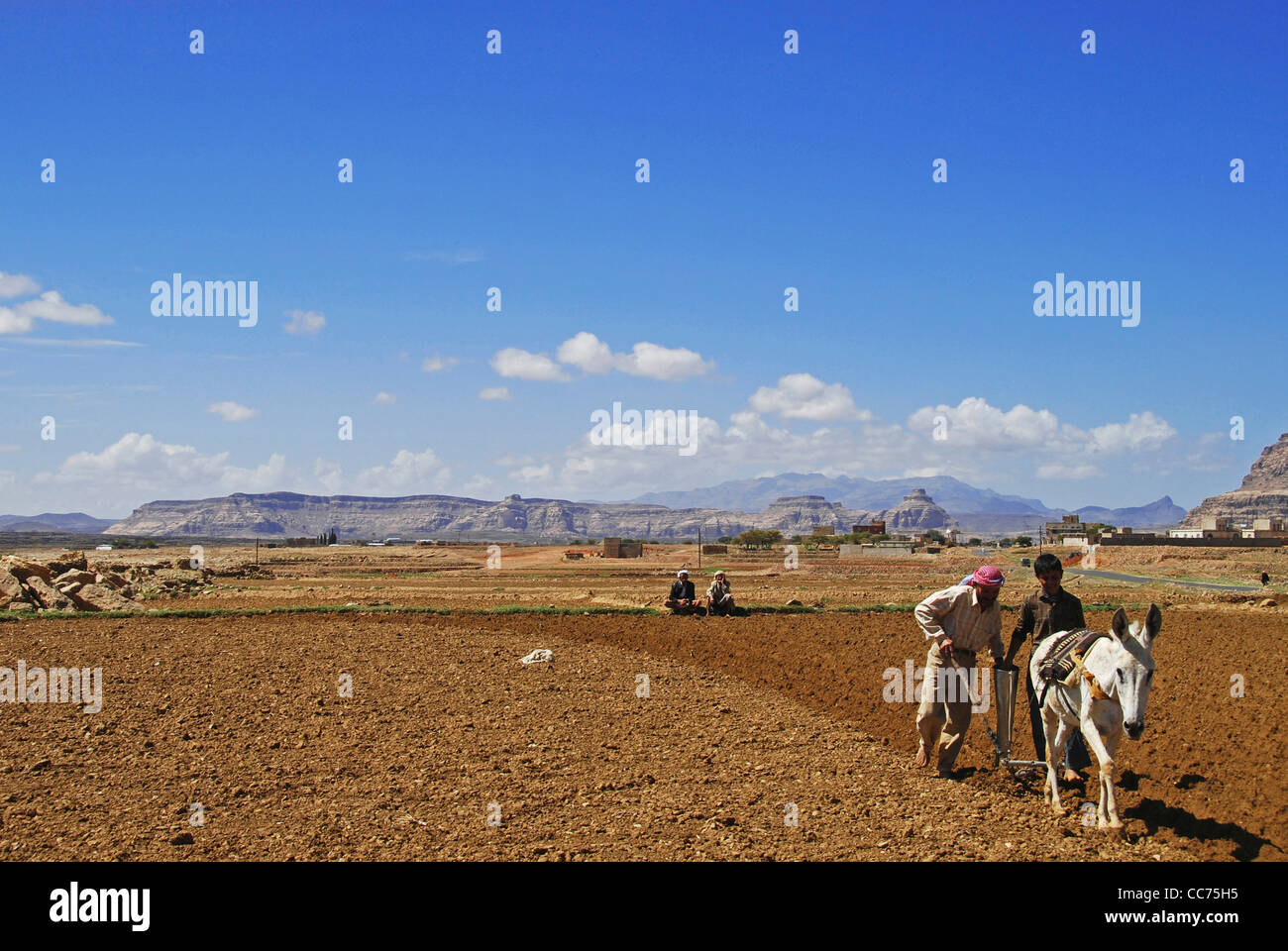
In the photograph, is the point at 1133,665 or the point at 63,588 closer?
the point at 1133,665

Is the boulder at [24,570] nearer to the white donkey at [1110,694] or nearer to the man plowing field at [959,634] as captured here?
the man plowing field at [959,634]

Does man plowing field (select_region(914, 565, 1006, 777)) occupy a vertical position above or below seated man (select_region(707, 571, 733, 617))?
above

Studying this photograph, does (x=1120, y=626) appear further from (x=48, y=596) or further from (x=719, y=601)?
(x=48, y=596)

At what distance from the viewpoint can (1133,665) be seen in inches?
276

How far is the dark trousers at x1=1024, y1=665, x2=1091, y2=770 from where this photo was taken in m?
8.57

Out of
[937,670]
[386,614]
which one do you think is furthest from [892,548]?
[937,670]

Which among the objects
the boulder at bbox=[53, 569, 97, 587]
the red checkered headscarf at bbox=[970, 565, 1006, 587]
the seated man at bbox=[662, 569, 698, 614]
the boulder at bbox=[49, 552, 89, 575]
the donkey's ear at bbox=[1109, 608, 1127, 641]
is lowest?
the seated man at bbox=[662, 569, 698, 614]

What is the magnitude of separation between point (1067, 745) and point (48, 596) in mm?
27462

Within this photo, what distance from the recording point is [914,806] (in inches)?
324

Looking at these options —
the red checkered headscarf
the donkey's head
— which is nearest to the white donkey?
the donkey's head


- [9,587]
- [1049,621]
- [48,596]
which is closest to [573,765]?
[1049,621]

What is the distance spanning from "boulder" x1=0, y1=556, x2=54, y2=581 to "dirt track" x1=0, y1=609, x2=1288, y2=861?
12466 millimetres

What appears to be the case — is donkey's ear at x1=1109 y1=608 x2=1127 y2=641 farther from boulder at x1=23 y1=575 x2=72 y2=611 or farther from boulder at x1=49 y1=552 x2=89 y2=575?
boulder at x1=49 y1=552 x2=89 y2=575
